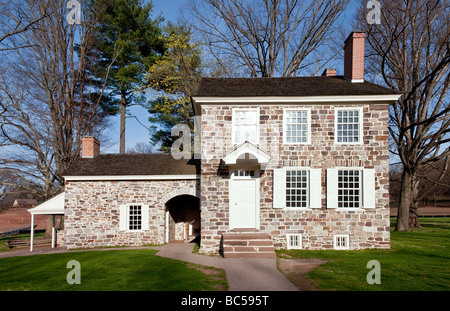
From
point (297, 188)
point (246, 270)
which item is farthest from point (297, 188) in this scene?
point (246, 270)

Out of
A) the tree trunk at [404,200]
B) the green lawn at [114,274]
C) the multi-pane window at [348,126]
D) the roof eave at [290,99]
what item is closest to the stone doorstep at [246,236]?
the green lawn at [114,274]

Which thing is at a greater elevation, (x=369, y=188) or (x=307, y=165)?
(x=307, y=165)

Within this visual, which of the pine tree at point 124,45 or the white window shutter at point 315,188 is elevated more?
the pine tree at point 124,45

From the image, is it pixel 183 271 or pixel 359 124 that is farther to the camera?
pixel 359 124

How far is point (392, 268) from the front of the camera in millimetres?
10133

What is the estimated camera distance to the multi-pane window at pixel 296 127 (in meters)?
13.6

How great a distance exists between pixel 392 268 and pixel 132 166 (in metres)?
12.2

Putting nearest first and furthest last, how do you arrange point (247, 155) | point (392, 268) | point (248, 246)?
1. point (392, 268)
2. point (248, 246)
3. point (247, 155)

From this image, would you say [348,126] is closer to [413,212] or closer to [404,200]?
[404,200]

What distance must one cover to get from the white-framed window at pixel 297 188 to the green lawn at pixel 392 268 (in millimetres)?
1915

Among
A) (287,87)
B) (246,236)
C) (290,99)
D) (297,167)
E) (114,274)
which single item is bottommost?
(114,274)

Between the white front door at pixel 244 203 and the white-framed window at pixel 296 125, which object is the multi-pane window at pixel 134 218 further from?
the white-framed window at pixel 296 125

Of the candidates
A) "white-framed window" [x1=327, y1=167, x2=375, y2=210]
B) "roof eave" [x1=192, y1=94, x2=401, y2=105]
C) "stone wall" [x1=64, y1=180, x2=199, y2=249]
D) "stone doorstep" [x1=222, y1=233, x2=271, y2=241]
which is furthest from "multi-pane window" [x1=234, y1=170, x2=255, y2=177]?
"white-framed window" [x1=327, y1=167, x2=375, y2=210]

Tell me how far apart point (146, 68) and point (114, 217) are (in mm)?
14962
